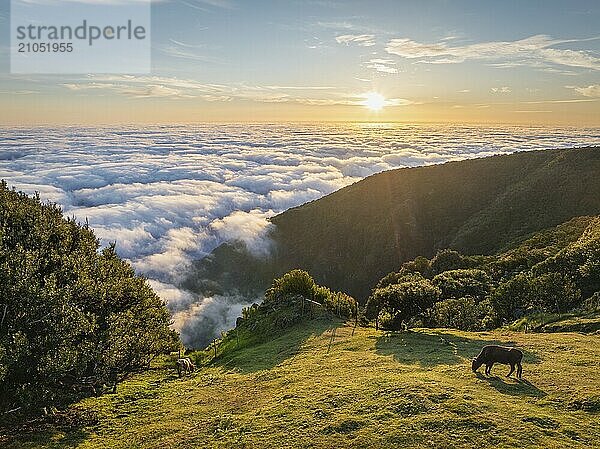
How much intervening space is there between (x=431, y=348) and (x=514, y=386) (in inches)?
434

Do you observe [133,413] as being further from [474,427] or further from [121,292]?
[474,427]

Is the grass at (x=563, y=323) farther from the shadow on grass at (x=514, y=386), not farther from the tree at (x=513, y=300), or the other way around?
the shadow on grass at (x=514, y=386)

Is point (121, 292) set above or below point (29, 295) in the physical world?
below

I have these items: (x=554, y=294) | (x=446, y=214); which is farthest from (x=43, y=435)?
(x=446, y=214)

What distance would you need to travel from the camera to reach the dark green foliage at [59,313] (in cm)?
2330

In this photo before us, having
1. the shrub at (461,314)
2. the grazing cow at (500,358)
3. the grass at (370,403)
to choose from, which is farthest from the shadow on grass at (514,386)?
the shrub at (461,314)

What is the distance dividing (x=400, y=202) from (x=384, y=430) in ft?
571

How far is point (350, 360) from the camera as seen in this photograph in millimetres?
29984

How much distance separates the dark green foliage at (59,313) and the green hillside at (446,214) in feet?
364

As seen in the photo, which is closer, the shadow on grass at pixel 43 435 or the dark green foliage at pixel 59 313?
the shadow on grass at pixel 43 435

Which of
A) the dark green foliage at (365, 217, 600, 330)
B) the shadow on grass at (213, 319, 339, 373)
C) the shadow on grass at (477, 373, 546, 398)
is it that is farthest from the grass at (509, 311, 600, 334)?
the shadow on grass at (213, 319, 339, 373)

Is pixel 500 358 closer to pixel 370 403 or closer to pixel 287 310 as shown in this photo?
pixel 370 403

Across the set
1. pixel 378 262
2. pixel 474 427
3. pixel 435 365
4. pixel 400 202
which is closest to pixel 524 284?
pixel 435 365

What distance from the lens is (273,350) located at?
39.2 m
